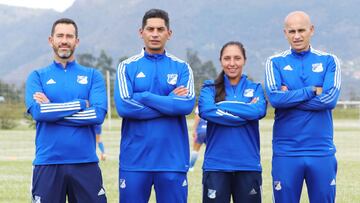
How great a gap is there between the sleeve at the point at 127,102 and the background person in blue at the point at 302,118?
1.22m

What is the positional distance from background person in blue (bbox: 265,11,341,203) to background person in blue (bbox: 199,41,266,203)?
0.67 feet

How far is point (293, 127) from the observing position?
8.46m

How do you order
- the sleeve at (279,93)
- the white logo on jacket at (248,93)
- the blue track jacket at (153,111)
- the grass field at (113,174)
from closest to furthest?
the blue track jacket at (153,111)
the sleeve at (279,93)
the white logo on jacket at (248,93)
the grass field at (113,174)

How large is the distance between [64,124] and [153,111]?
0.83m

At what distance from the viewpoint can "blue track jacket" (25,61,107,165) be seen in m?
8.03

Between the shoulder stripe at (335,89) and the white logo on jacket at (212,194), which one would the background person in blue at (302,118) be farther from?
the white logo on jacket at (212,194)

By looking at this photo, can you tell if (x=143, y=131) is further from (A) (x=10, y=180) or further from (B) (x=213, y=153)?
(A) (x=10, y=180)

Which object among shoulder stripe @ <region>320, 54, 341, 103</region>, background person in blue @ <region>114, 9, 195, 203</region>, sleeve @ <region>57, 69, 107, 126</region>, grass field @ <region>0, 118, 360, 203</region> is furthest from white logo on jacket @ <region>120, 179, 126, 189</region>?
grass field @ <region>0, 118, 360, 203</region>

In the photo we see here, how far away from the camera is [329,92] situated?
846cm

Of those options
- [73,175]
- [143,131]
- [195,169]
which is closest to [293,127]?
[143,131]

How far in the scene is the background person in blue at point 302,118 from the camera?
8.45 metres

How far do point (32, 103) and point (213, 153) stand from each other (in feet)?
5.98

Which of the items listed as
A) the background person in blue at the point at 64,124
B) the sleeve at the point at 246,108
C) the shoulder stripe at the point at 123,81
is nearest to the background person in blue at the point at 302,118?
the sleeve at the point at 246,108

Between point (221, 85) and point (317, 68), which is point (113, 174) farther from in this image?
point (317, 68)
